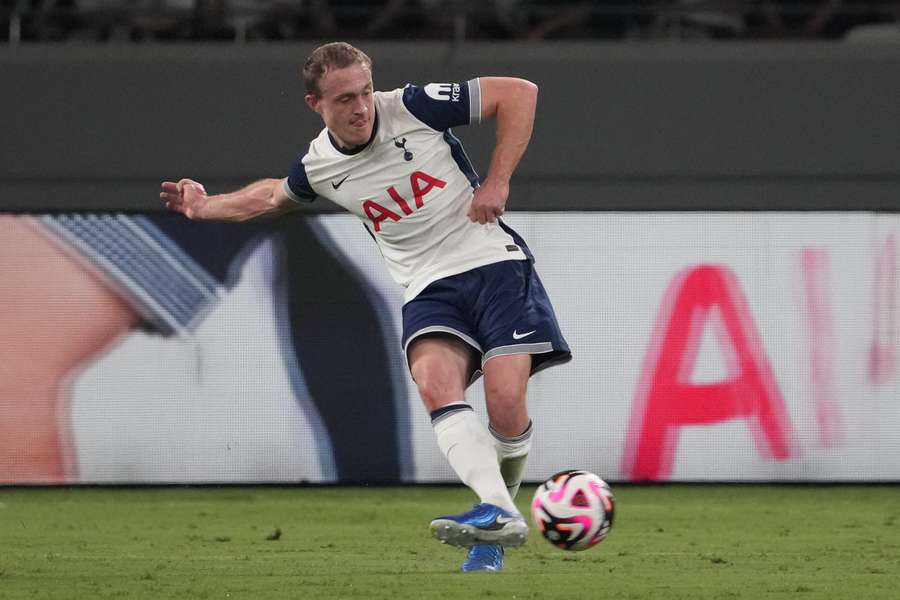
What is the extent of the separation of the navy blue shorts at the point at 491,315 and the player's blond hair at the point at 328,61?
2.71 feet

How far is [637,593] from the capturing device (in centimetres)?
520

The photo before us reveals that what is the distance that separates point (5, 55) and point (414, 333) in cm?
649

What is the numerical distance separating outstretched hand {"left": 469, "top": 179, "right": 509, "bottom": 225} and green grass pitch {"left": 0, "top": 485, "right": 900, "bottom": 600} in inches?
47.8

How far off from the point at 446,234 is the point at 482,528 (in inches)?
45.5

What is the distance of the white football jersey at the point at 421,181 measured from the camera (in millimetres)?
5732

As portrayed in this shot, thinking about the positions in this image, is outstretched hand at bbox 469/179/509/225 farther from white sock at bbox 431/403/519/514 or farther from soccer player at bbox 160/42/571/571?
white sock at bbox 431/403/519/514

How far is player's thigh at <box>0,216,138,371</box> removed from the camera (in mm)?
10297

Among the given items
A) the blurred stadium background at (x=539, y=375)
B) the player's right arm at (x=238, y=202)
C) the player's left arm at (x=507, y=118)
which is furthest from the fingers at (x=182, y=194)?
the blurred stadium background at (x=539, y=375)

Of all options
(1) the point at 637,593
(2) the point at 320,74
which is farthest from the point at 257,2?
(1) the point at 637,593

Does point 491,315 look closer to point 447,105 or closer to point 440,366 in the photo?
point 440,366

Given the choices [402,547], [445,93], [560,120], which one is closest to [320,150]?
[445,93]

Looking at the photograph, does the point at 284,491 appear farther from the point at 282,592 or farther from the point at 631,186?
the point at 282,592

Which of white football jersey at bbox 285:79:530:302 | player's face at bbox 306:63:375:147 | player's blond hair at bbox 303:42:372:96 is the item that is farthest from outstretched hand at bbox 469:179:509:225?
player's blond hair at bbox 303:42:372:96

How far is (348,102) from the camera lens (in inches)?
217
